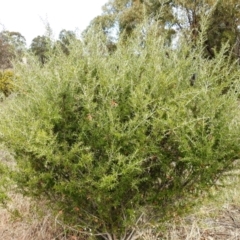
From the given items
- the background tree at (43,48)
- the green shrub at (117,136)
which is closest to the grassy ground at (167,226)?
the green shrub at (117,136)

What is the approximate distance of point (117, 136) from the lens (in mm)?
2080

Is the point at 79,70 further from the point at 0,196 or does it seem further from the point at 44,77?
the point at 0,196

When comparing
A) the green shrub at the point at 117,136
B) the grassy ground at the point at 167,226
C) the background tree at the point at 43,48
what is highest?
the background tree at the point at 43,48

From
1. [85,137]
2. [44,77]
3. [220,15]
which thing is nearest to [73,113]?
[85,137]

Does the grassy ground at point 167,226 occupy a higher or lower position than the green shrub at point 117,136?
lower

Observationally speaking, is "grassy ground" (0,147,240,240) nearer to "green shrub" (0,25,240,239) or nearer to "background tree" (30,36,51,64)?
"green shrub" (0,25,240,239)

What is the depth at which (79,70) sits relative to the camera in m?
2.31

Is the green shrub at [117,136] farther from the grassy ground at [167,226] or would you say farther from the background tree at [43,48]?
the grassy ground at [167,226]

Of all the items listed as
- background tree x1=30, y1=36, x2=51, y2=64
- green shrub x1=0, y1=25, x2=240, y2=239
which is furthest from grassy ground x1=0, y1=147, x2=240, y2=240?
background tree x1=30, y1=36, x2=51, y2=64

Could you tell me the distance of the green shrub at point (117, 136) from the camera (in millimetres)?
2105

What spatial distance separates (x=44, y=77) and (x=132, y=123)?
0.72 metres

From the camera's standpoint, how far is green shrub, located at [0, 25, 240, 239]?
211 centimetres

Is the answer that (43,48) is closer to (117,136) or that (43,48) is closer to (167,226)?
(117,136)

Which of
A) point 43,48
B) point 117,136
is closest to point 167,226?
point 117,136
